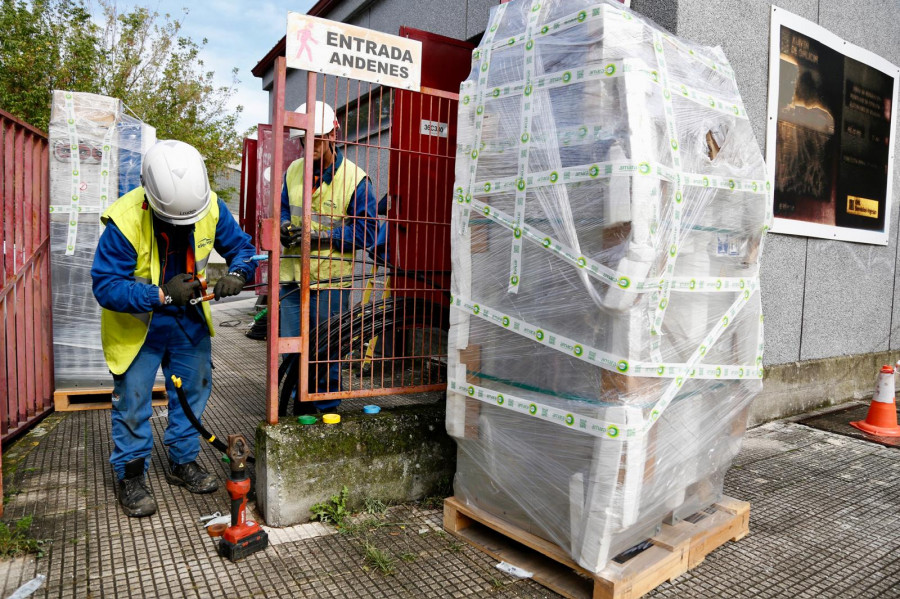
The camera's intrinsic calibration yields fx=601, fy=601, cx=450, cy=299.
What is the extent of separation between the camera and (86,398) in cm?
481

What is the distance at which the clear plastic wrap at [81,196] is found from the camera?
441cm

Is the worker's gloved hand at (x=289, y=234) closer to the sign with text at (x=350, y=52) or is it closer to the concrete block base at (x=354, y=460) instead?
the sign with text at (x=350, y=52)

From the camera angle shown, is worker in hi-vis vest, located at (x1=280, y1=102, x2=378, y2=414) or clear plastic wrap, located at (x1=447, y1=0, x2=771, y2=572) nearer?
clear plastic wrap, located at (x1=447, y1=0, x2=771, y2=572)

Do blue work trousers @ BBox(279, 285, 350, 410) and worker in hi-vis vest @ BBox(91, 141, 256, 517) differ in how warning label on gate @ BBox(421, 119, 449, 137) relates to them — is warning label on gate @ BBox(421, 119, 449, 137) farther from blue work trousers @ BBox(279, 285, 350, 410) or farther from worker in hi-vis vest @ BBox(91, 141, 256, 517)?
worker in hi-vis vest @ BBox(91, 141, 256, 517)

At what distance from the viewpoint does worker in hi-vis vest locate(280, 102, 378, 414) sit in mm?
3217

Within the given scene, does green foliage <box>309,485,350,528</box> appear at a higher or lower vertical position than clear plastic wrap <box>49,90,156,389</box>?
lower

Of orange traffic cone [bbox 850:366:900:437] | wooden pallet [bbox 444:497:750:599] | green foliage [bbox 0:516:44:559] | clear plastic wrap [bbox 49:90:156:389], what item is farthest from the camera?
orange traffic cone [bbox 850:366:900:437]

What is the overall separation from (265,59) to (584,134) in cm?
995

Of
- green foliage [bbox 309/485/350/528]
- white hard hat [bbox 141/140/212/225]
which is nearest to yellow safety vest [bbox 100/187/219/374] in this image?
white hard hat [bbox 141/140/212/225]

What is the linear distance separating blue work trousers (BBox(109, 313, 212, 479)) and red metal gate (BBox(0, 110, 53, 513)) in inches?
49.3

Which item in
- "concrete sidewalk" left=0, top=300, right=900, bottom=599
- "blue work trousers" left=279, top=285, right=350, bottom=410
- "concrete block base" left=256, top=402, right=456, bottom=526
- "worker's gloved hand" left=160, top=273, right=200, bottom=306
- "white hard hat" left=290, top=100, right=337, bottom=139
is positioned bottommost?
"concrete sidewalk" left=0, top=300, right=900, bottom=599

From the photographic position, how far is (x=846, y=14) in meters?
5.16

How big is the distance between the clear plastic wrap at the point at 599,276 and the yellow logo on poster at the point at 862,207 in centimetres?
328

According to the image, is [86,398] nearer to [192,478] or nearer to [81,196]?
[81,196]
